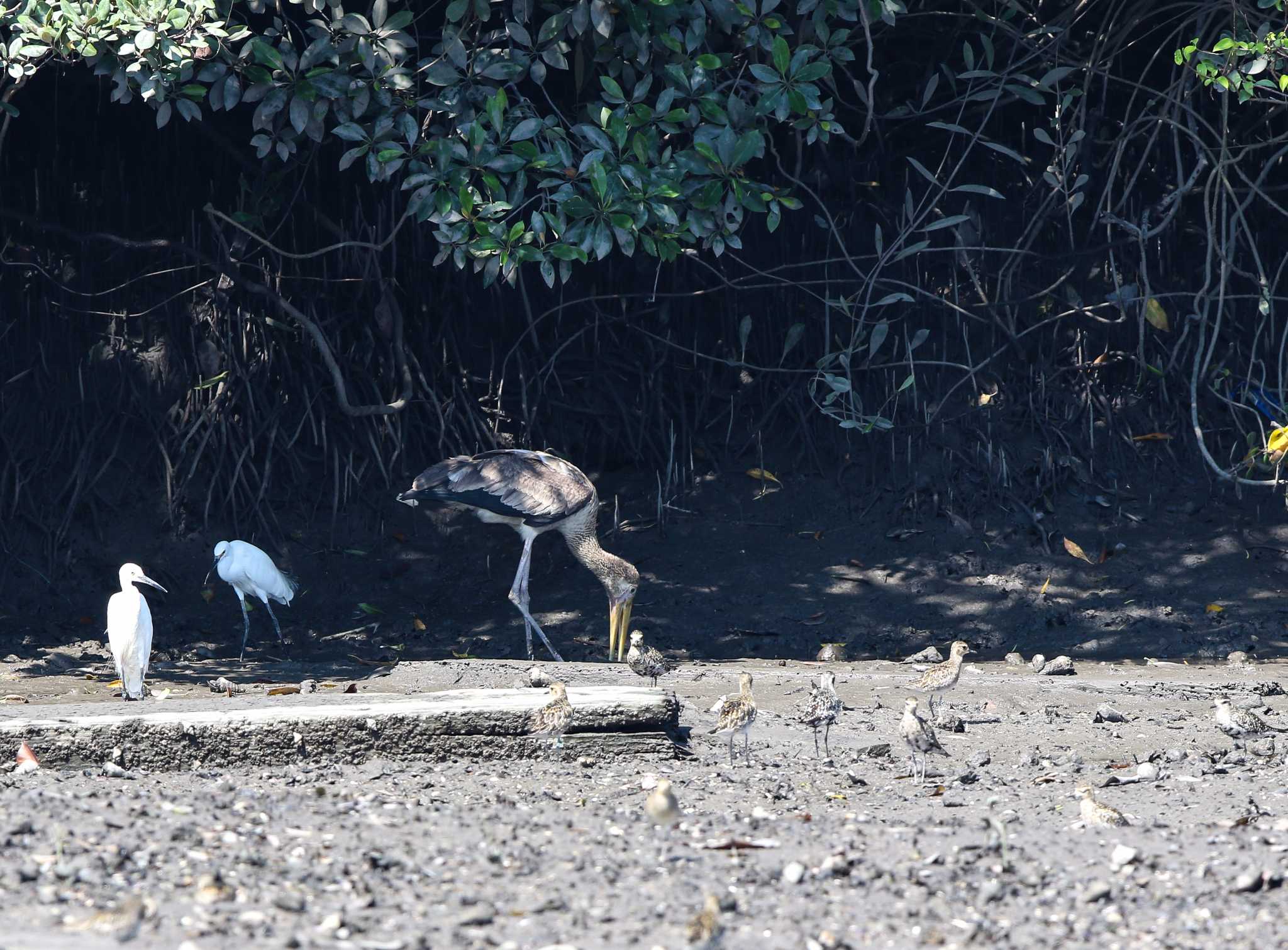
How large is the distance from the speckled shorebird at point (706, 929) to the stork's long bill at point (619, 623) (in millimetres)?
5539

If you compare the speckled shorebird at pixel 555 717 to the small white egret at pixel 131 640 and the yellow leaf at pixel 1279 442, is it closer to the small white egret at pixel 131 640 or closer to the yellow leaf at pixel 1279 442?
the small white egret at pixel 131 640

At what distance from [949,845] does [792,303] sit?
677 centimetres

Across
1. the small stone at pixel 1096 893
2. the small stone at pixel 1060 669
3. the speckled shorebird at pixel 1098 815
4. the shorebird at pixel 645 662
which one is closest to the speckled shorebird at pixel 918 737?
the speckled shorebird at pixel 1098 815

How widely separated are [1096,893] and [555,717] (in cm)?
235

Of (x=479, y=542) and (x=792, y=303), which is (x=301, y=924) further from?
(x=792, y=303)

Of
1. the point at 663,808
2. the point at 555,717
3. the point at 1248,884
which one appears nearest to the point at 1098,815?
the point at 1248,884

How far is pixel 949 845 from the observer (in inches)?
175

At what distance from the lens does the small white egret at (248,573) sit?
906cm

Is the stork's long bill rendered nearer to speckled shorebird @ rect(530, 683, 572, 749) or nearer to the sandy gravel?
the sandy gravel

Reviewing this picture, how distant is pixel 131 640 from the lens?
24.0 ft

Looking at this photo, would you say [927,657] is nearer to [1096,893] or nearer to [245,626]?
[245,626]

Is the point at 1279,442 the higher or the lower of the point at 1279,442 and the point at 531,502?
the higher

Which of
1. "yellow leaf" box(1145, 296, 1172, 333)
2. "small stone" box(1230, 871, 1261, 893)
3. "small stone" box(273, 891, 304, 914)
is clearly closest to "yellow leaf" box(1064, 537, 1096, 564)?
"yellow leaf" box(1145, 296, 1172, 333)

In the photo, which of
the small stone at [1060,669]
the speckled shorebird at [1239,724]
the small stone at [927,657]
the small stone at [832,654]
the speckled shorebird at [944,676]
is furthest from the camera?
the small stone at [832,654]
